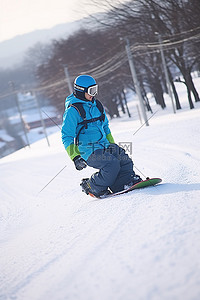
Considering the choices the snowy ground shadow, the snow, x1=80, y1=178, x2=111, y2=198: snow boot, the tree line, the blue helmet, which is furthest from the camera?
the tree line

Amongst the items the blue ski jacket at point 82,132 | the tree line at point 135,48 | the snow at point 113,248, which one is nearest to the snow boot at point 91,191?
the snow at point 113,248

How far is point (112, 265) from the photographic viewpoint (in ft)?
8.24

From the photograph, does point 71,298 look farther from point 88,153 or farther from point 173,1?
point 173,1

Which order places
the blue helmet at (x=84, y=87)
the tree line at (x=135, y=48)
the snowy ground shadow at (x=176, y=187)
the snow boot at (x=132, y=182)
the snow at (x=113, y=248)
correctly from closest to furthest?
the snow at (x=113, y=248) → the snowy ground shadow at (x=176, y=187) → the blue helmet at (x=84, y=87) → the snow boot at (x=132, y=182) → the tree line at (x=135, y=48)

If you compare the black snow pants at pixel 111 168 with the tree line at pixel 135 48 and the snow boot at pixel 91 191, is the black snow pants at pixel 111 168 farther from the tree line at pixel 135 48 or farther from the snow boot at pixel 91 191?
the tree line at pixel 135 48

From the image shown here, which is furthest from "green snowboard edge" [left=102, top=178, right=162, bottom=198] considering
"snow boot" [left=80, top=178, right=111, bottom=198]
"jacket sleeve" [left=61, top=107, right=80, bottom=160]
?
"jacket sleeve" [left=61, top=107, right=80, bottom=160]

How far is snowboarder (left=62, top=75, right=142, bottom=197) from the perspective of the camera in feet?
15.9

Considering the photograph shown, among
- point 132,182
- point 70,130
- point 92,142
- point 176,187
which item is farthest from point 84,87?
point 176,187

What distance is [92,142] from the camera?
16.3ft

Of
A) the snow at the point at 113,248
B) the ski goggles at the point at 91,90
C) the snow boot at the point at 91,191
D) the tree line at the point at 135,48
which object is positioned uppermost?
the tree line at the point at 135,48

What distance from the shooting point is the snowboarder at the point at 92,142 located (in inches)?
191

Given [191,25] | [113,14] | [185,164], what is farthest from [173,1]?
[185,164]

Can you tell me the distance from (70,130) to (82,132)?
0.19 m

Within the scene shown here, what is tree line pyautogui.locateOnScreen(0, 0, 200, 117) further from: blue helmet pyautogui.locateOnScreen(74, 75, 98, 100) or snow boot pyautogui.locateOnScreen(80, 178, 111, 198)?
snow boot pyautogui.locateOnScreen(80, 178, 111, 198)
